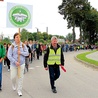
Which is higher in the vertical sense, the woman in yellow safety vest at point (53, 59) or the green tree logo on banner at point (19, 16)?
the green tree logo on banner at point (19, 16)

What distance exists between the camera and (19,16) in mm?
8242

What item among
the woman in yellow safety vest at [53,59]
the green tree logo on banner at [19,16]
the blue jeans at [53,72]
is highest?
the green tree logo on banner at [19,16]

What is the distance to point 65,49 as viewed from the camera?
46.2 metres

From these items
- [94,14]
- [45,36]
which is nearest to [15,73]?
[94,14]

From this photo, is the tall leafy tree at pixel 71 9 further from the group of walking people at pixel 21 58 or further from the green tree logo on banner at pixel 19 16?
the group of walking people at pixel 21 58

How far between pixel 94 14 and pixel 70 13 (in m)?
13.4

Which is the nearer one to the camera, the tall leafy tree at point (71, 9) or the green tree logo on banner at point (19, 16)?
the green tree logo on banner at point (19, 16)

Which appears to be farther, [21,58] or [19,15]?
[19,15]

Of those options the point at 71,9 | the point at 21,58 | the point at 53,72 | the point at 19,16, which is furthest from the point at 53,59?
the point at 71,9

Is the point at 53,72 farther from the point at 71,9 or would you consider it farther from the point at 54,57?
the point at 71,9

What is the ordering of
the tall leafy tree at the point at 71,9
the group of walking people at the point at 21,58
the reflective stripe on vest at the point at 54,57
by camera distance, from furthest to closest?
the tall leafy tree at the point at 71,9 < the reflective stripe on vest at the point at 54,57 < the group of walking people at the point at 21,58

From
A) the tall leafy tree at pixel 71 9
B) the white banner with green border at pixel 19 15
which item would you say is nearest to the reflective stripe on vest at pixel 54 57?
the white banner with green border at pixel 19 15

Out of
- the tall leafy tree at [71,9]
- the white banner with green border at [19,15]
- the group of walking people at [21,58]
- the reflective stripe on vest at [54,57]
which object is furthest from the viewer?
the tall leafy tree at [71,9]

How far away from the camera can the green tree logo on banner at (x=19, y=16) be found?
813 cm
